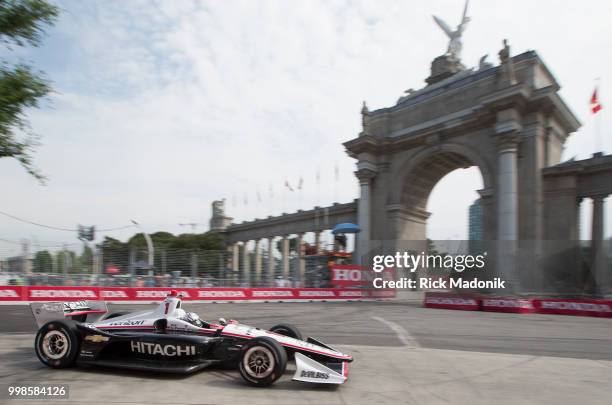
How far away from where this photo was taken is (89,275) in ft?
67.6

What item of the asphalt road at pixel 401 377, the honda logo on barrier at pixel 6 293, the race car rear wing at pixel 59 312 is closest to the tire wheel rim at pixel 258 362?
the asphalt road at pixel 401 377

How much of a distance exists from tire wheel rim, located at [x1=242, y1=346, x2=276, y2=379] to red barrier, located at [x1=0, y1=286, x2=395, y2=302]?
41.9 ft

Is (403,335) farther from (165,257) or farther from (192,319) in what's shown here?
(165,257)

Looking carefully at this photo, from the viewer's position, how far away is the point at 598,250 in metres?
22.6

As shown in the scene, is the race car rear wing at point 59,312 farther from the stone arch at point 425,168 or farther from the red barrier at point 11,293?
the stone arch at point 425,168

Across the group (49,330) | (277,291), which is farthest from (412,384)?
(277,291)

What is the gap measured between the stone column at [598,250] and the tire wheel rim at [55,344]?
73.1 ft

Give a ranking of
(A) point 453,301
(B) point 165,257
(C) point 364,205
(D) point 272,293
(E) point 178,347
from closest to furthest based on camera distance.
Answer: (E) point 178,347, (A) point 453,301, (D) point 272,293, (B) point 165,257, (C) point 364,205

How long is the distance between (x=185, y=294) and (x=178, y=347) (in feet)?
49.1

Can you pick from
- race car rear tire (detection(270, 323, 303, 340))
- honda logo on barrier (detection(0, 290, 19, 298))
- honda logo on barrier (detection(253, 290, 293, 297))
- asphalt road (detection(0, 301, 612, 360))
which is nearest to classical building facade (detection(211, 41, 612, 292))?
honda logo on barrier (detection(253, 290, 293, 297))

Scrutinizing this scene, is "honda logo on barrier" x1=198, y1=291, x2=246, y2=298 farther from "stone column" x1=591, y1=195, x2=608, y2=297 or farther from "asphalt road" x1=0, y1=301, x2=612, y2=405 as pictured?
"stone column" x1=591, y1=195, x2=608, y2=297

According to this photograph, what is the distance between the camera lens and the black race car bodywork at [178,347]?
5734mm

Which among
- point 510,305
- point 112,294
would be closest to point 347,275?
point 510,305

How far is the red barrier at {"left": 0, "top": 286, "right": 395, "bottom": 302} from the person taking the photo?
17766mm
